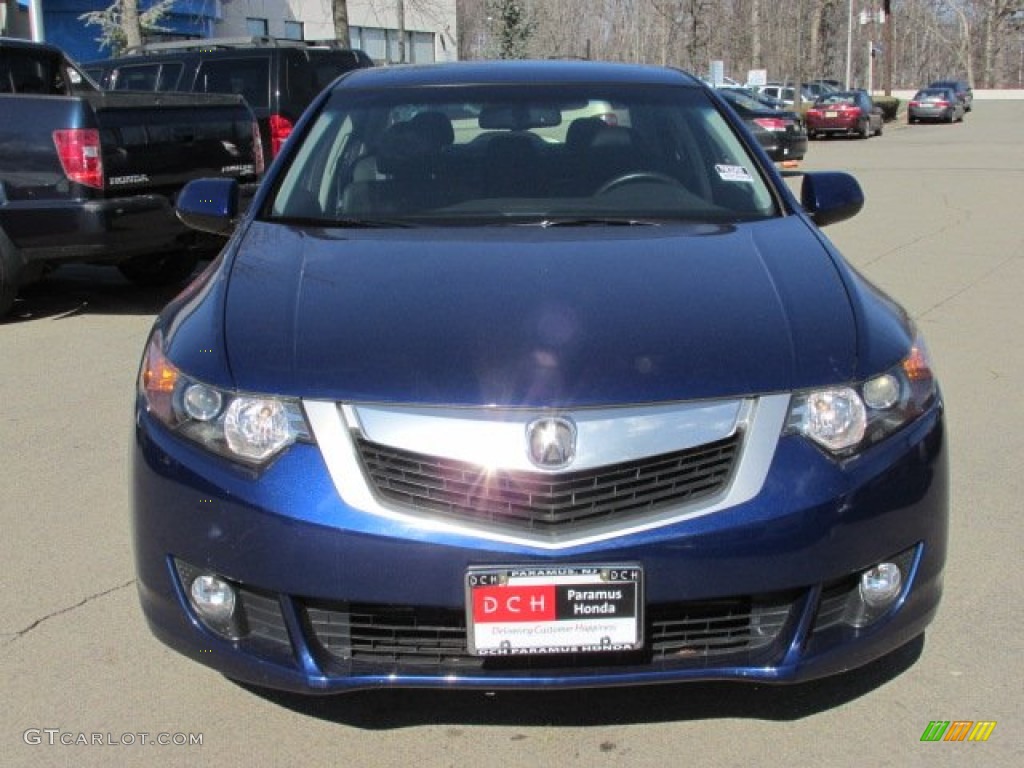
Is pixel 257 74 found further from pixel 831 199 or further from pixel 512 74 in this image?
pixel 831 199

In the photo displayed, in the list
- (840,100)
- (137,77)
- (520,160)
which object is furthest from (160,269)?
(840,100)

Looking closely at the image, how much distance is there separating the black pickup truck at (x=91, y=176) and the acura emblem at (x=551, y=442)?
225 inches

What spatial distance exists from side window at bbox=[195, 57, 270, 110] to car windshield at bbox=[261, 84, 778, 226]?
25.6ft

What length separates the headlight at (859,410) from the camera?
275 cm

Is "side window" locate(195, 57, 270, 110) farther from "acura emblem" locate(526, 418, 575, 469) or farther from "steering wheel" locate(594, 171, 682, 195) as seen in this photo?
"acura emblem" locate(526, 418, 575, 469)

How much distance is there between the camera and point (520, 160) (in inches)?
165

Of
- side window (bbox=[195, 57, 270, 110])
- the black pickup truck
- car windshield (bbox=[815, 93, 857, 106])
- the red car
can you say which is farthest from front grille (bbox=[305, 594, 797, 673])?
car windshield (bbox=[815, 93, 857, 106])

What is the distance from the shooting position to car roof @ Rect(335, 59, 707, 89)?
14.9 feet

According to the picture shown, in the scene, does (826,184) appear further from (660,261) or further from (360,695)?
(360,695)

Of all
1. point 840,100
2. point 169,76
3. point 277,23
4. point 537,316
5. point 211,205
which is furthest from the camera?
point 277,23

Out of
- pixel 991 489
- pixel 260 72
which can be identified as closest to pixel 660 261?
pixel 991 489

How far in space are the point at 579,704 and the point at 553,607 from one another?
2.00ft

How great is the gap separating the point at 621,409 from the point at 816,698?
3.37ft

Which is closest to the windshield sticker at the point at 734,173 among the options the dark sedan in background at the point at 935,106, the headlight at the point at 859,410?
the headlight at the point at 859,410
